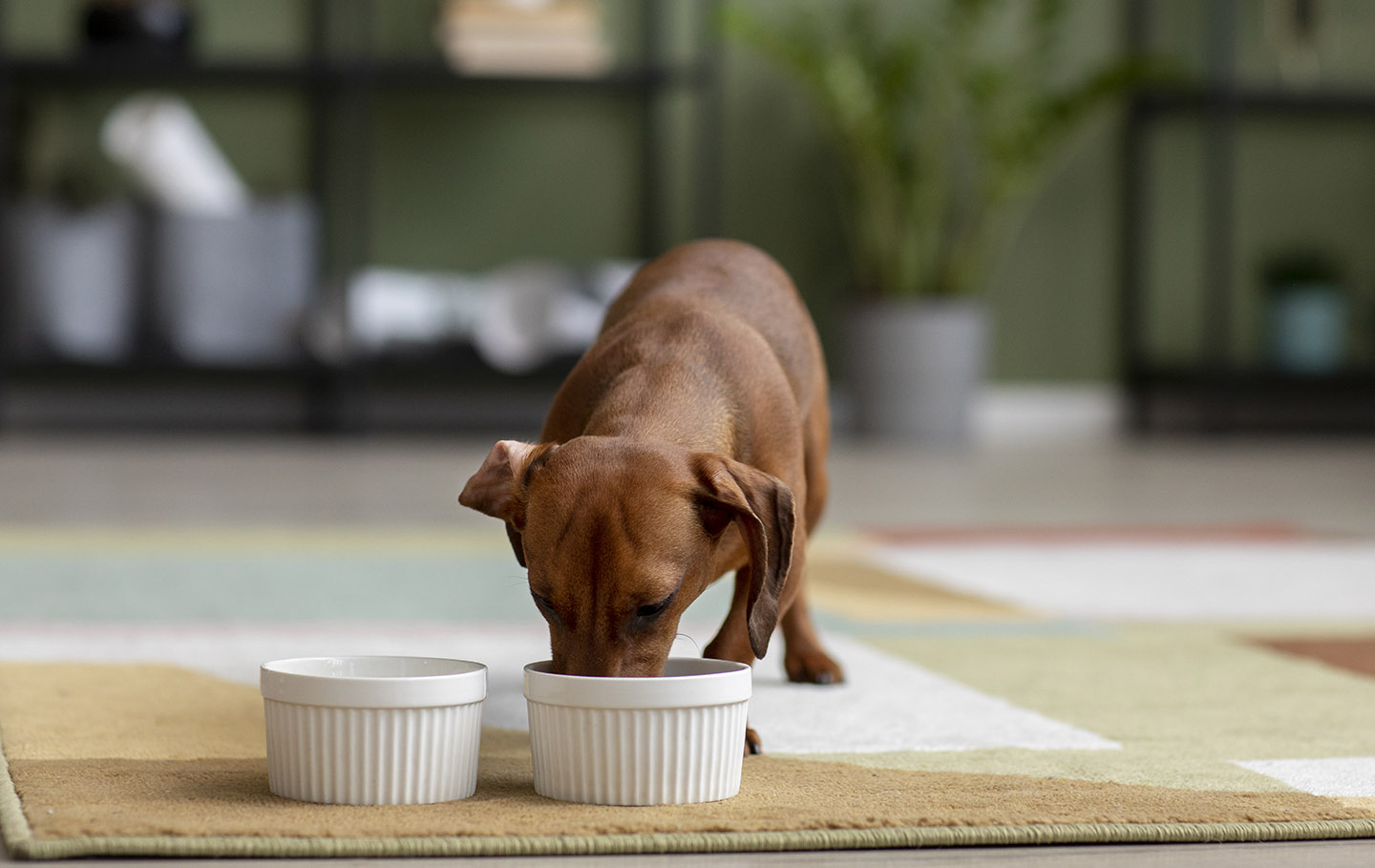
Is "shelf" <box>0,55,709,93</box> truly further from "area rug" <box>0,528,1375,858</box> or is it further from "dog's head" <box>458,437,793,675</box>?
"dog's head" <box>458,437,793,675</box>

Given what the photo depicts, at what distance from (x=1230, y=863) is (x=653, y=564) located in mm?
384

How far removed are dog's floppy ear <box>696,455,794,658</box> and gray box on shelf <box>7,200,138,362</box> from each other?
159 inches

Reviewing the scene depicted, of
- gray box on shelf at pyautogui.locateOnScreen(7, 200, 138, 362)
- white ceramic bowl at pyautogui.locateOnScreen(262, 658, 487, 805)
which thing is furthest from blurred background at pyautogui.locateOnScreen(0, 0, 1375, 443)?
white ceramic bowl at pyautogui.locateOnScreen(262, 658, 487, 805)

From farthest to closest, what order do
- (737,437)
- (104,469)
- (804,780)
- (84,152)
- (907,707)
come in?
(84,152) < (104,469) < (907,707) < (737,437) < (804,780)

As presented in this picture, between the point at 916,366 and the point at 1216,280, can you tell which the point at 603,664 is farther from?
the point at 1216,280

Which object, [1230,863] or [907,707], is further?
[907,707]

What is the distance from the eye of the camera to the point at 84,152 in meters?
5.13

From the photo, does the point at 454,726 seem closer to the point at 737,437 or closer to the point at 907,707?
the point at 737,437

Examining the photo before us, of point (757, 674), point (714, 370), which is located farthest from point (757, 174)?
point (714, 370)

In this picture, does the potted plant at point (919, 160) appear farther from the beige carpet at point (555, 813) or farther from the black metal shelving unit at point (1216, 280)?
the beige carpet at point (555, 813)

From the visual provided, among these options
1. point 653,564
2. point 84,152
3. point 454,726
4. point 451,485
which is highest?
point 84,152

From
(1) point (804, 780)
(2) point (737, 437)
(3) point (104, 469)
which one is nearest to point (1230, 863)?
(1) point (804, 780)

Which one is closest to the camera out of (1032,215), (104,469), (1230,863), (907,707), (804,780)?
(1230,863)

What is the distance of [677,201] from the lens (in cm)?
535
